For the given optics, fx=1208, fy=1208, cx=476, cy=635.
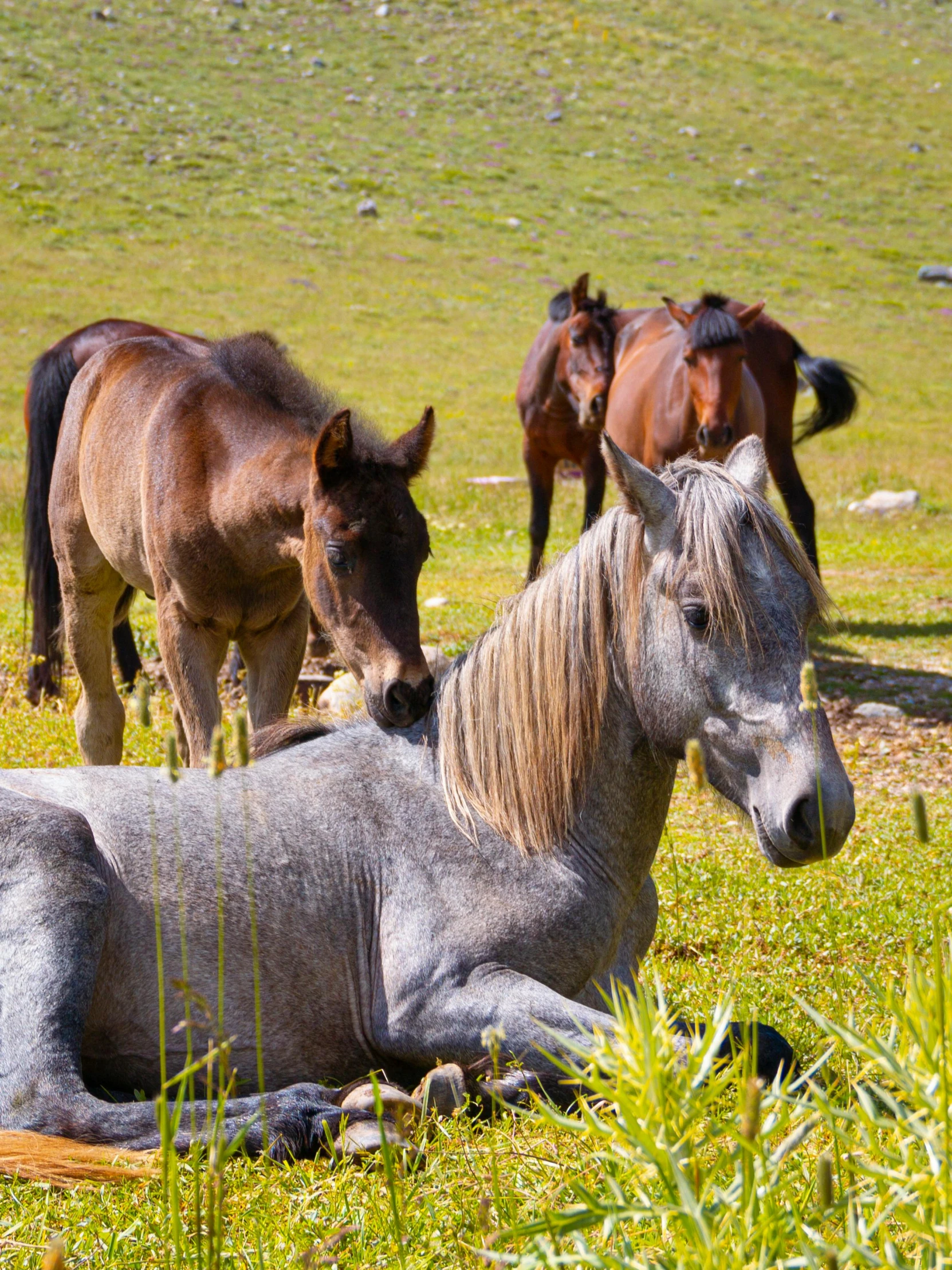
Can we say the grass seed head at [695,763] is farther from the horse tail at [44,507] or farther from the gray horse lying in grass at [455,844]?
the horse tail at [44,507]

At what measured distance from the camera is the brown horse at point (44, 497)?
7.79 metres

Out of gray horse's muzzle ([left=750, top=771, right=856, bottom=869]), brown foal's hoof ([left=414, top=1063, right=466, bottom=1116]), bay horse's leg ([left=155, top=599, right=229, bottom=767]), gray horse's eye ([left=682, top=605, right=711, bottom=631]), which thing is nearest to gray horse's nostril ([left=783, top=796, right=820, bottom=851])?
gray horse's muzzle ([left=750, top=771, right=856, bottom=869])

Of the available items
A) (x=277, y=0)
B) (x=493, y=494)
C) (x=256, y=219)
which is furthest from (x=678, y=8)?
(x=493, y=494)

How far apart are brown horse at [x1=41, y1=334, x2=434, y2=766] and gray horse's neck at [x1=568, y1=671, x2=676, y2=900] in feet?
2.35

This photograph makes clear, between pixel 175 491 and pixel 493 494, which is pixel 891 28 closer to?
pixel 493 494

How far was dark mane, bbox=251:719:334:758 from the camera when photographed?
12.4 feet

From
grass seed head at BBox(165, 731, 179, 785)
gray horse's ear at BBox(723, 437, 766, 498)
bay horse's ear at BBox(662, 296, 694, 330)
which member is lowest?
bay horse's ear at BBox(662, 296, 694, 330)

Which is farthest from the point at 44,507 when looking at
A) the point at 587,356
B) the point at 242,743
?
the point at 242,743

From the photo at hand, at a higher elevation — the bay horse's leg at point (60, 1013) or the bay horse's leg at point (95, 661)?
the bay horse's leg at point (60, 1013)

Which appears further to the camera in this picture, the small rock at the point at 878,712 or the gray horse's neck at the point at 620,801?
the small rock at the point at 878,712

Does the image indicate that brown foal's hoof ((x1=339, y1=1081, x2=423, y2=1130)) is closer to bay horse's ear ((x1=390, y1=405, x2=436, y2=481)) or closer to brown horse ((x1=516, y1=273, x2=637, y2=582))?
bay horse's ear ((x1=390, y1=405, x2=436, y2=481))

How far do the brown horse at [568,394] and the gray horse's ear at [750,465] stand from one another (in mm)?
8004

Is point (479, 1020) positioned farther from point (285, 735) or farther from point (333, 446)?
point (333, 446)

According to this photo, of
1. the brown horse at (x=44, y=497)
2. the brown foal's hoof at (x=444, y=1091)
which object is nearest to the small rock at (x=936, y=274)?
the brown horse at (x=44, y=497)
